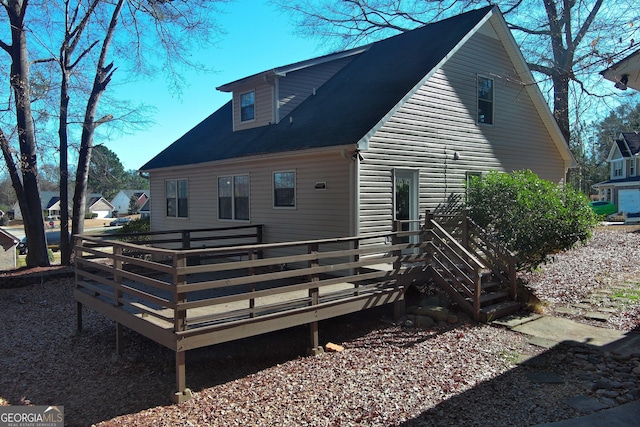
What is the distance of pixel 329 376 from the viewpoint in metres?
5.54

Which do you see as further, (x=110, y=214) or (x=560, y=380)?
(x=110, y=214)

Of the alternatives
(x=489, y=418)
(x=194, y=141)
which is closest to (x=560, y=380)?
(x=489, y=418)

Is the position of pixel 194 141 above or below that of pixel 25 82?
below

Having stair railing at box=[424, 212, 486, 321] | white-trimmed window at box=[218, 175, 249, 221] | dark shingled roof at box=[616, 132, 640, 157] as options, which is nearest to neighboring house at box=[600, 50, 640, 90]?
stair railing at box=[424, 212, 486, 321]

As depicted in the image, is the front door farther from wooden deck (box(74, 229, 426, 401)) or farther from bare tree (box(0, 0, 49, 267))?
bare tree (box(0, 0, 49, 267))

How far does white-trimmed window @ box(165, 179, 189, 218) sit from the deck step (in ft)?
33.7

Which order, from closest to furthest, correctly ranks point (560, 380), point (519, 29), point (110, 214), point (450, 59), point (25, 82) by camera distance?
point (560, 380) < point (450, 59) < point (25, 82) < point (519, 29) < point (110, 214)

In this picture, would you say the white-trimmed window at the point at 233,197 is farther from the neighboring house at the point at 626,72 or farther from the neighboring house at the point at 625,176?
the neighboring house at the point at 625,176

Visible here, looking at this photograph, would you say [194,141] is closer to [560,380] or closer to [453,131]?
[453,131]

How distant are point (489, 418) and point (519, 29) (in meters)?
17.8

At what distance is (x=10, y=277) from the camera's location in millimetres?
11242

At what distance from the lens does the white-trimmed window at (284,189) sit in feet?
35.4

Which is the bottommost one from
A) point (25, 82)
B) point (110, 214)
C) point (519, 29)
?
point (110, 214)

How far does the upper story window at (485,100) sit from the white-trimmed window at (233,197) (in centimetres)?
655
